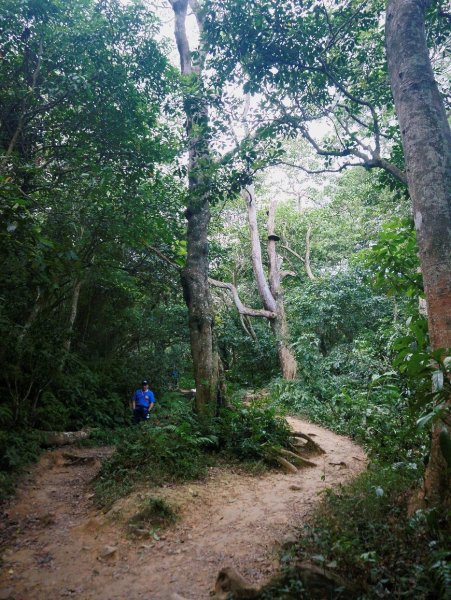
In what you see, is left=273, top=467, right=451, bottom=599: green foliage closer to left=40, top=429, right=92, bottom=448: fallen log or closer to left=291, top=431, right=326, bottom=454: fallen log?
left=291, top=431, right=326, bottom=454: fallen log

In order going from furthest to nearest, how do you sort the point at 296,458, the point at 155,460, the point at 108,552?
the point at 296,458 → the point at 155,460 → the point at 108,552

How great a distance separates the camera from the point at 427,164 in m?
3.55

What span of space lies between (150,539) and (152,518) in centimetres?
33

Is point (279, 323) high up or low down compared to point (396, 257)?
→ down

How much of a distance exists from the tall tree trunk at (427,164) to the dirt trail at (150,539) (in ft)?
7.34

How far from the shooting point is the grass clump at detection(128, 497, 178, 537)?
4555 millimetres

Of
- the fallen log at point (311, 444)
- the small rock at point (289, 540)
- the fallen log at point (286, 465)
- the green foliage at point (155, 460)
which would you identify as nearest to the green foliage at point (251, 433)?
the fallen log at point (286, 465)

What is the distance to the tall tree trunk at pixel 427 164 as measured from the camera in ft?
10.5

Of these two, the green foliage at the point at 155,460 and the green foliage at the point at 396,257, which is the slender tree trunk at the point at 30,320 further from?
the green foliage at the point at 396,257

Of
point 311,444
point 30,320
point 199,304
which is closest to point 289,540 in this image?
point 311,444

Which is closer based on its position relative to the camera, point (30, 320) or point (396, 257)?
point (396, 257)

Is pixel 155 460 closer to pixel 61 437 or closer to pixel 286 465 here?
pixel 286 465

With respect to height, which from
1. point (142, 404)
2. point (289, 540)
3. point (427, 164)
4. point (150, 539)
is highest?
point (427, 164)

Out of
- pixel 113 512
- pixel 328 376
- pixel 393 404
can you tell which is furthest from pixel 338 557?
pixel 328 376
